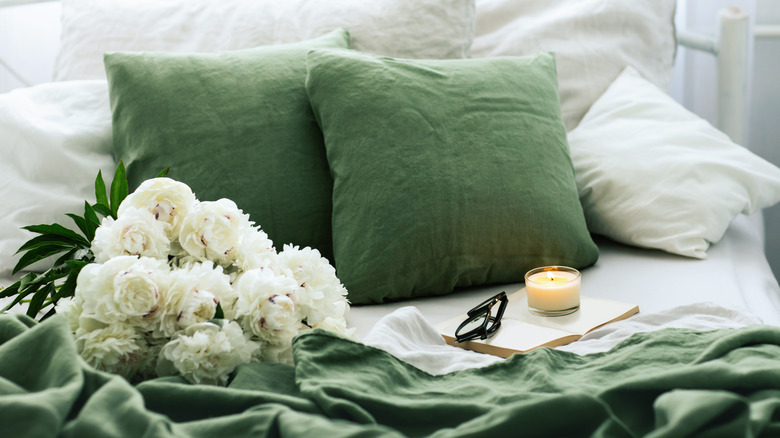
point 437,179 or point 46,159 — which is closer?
point 437,179

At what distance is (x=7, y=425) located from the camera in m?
0.66

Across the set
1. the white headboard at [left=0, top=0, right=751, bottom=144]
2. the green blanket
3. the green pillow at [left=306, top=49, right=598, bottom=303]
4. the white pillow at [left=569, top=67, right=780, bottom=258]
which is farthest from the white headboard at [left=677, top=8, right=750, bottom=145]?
the green blanket

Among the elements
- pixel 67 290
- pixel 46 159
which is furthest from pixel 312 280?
pixel 46 159

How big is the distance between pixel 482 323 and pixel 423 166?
31 centimetres

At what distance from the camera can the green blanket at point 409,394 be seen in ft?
2.17

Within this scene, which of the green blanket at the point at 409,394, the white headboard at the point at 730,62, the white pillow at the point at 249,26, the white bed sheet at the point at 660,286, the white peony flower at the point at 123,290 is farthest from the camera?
Result: the white headboard at the point at 730,62

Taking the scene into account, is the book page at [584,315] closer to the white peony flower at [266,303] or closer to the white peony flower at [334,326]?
the white peony flower at [334,326]

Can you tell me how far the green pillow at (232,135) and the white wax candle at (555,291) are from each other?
0.42 meters

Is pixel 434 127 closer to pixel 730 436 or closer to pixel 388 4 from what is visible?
pixel 388 4

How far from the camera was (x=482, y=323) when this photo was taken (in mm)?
1095

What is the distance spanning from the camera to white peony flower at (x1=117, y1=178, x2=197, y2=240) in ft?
3.16

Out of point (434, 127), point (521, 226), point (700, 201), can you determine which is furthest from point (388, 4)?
point (700, 201)

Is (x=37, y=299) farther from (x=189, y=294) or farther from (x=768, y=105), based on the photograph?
(x=768, y=105)

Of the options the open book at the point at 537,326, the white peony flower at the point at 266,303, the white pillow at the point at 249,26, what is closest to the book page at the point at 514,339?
the open book at the point at 537,326
